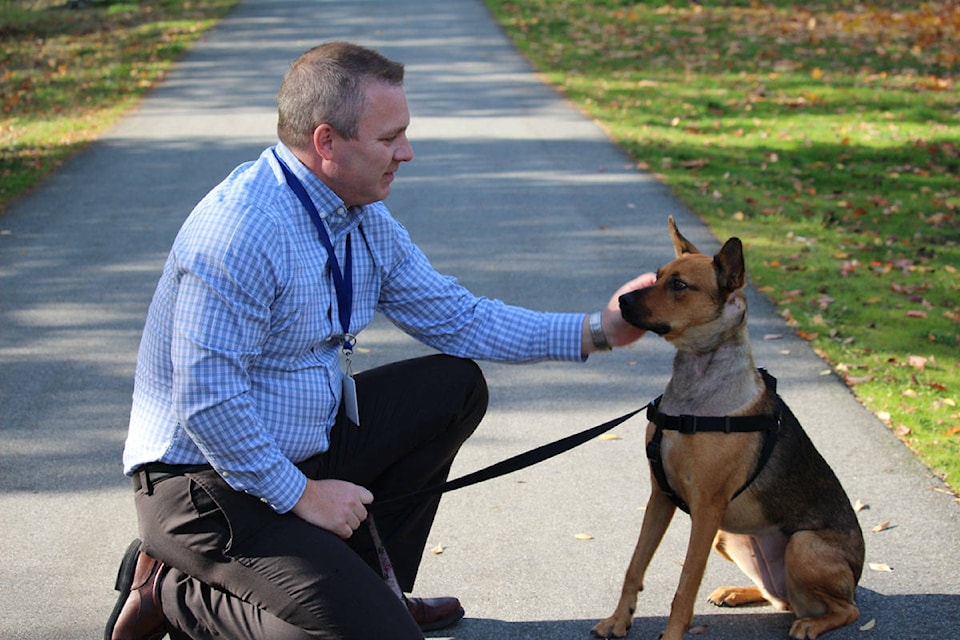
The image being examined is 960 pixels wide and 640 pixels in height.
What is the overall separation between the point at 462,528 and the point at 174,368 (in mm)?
1747

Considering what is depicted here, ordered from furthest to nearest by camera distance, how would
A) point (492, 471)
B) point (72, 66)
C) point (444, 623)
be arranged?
point (72, 66)
point (444, 623)
point (492, 471)

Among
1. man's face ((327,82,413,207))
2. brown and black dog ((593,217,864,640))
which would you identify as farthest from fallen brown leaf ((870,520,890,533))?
man's face ((327,82,413,207))

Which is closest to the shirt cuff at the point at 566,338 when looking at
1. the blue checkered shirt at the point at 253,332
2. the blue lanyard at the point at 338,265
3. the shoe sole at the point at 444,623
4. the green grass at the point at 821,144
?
the blue checkered shirt at the point at 253,332

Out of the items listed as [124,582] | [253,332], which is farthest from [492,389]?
[253,332]

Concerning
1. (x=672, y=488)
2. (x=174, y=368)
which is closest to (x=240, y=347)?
(x=174, y=368)

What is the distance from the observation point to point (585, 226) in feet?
27.9

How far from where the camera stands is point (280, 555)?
118 inches

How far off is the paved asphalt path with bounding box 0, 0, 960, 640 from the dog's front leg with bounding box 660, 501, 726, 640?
0.23 metres

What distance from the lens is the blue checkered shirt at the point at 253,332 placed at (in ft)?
9.70

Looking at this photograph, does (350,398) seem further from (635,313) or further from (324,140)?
(635,313)

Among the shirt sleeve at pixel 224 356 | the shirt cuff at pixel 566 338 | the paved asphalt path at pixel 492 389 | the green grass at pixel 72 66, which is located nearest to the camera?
the shirt sleeve at pixel 224 356

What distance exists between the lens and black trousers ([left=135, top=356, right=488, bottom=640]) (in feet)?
9.74

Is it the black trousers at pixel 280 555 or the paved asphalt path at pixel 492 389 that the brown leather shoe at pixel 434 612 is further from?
the black trousers at pixel 280 555

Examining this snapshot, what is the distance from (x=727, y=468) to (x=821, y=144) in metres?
8.05
